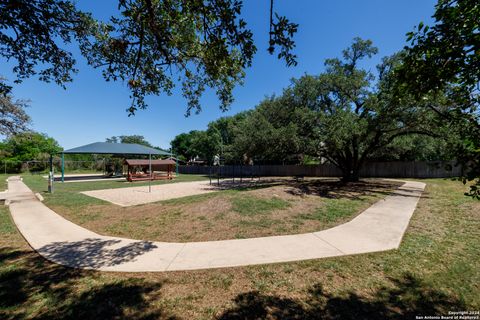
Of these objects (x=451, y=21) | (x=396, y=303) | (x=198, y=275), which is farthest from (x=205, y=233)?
(x=451, y=21)

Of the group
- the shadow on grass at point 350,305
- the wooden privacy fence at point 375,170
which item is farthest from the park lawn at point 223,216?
the wooden privacy fence at point 375,170

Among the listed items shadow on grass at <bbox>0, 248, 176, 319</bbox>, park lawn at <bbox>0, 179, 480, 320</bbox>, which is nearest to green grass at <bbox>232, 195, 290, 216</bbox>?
park lawn at <bbox>0, 179, 480, 320</bbox>

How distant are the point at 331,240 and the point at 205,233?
321cm

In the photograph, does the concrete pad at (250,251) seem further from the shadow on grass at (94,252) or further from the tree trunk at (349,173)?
the tree trunk at (349,173)

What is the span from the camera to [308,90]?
14336mm

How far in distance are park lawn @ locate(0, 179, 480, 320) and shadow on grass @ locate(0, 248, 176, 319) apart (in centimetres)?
1

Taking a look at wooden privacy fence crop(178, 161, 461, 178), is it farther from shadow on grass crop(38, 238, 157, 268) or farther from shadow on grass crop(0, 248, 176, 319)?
shadow on grass crop(0, 248, 176, 319)

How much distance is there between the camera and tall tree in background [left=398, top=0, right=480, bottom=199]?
2.09 meters

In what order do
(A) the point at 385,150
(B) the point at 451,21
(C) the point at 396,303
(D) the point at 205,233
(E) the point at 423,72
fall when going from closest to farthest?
(B) the point at 451,21 < (E) the point at 423,72 < (C) the point at 396,303 < (D) the point at 205,233 < (A) the point at 385,150

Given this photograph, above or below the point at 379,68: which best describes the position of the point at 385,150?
below

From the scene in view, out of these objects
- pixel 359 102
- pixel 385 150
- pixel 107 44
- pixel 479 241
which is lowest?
pixel 479 241

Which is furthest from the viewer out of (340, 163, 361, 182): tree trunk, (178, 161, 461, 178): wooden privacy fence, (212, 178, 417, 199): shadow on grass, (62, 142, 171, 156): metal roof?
(62, 142, 171, 156): metal roof

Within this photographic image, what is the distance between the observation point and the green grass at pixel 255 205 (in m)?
7.49

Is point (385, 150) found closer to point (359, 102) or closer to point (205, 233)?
point (359, 102)
